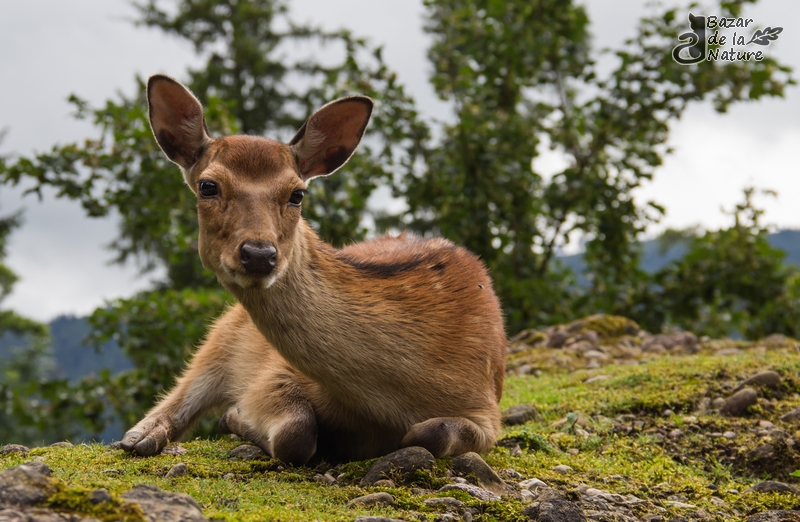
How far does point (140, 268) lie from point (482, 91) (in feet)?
72.2

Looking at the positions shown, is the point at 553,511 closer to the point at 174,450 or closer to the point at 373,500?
the point at 373,500

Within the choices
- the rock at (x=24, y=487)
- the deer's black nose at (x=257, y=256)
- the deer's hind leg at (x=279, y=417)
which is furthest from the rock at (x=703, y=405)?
the rock at (x=24, y=487)

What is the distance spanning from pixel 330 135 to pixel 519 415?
272 cm

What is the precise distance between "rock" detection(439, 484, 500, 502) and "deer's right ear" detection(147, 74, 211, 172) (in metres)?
2.46

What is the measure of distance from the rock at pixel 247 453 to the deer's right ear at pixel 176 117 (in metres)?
1.79

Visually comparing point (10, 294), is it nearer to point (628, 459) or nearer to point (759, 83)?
point (759, 83)

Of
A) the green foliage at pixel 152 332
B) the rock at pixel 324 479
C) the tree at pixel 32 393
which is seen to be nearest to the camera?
the rock at pixel 324 479

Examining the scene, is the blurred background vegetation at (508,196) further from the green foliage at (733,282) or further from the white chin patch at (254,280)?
the white chin patch at (254,280)

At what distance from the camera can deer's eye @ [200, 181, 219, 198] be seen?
4652 millimetres

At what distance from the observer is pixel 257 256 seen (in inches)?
165

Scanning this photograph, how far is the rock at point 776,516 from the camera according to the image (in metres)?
4.19

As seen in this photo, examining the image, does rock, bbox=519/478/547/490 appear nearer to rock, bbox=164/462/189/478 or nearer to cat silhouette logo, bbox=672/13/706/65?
rock, bbox=164/462/189/478

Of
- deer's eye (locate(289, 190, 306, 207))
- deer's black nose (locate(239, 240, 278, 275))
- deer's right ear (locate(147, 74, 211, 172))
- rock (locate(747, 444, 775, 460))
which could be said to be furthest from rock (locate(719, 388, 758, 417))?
deer's right ear (locate(147, 74, 211, 172))

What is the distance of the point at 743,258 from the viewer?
1236 cm
